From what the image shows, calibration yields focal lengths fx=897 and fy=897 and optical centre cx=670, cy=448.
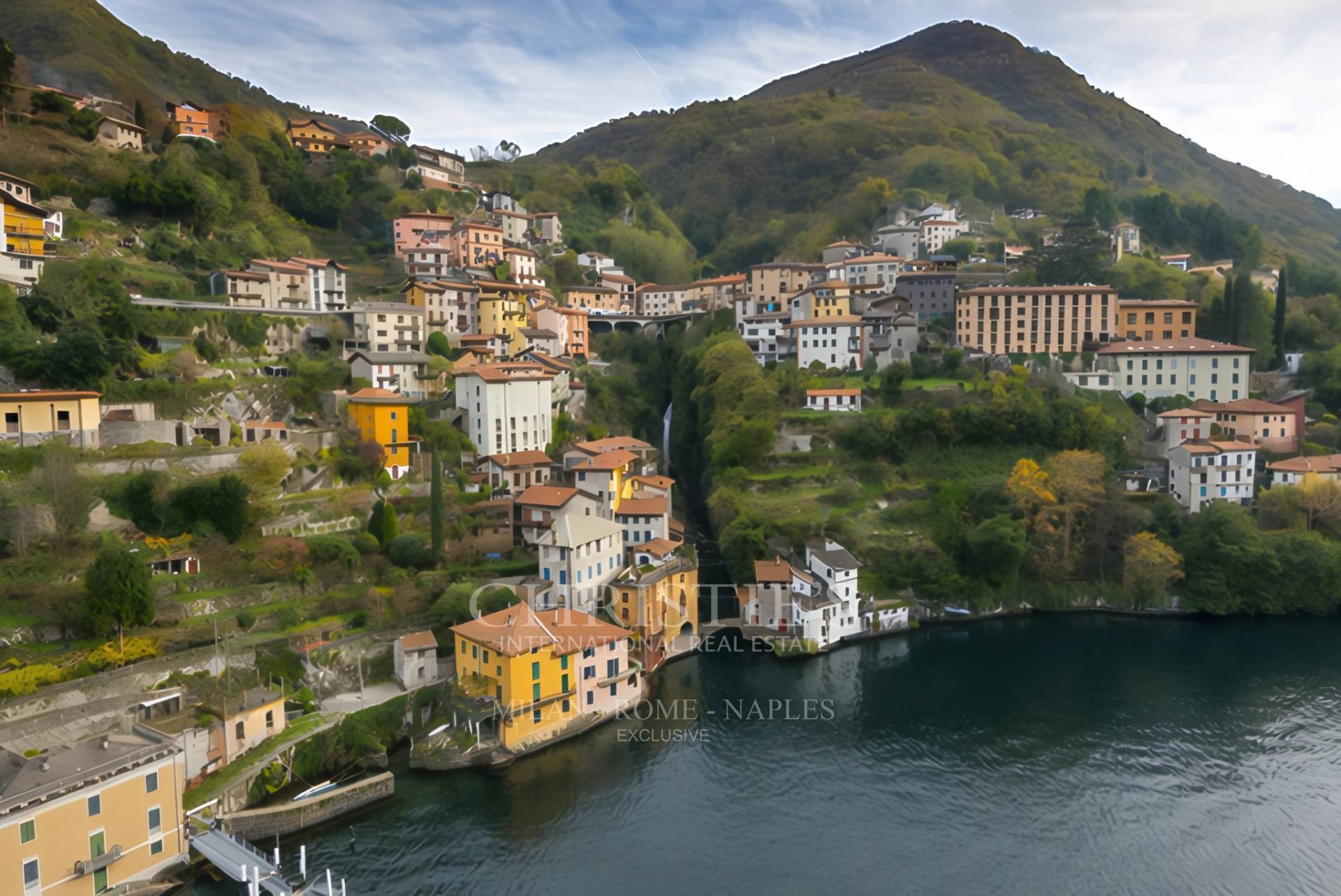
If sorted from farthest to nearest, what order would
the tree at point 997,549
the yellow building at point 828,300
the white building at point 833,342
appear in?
the yellow building at point 828,300
the white building at point 833,342
the tree at point 997,549

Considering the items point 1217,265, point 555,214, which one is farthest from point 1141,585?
point 555,214

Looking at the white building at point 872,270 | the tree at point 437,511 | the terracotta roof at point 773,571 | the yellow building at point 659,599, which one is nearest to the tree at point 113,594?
the tree at point 437,511

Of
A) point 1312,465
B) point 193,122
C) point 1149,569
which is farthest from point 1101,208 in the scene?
point 193,122

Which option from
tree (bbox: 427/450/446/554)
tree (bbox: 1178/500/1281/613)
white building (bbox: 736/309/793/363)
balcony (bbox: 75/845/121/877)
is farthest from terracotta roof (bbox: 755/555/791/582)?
white building (bbox: 736/309/793/363)

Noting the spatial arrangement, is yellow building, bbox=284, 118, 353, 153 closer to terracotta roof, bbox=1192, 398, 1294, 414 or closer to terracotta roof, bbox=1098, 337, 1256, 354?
terracotta roof, bbox=1098, 337, 1256, 354

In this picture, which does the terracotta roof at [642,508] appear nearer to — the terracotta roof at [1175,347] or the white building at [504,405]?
the white building at [504,405]

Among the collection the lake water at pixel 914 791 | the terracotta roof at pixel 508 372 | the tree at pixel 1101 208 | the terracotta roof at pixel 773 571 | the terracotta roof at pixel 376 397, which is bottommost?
the lake water at pixel 914 791

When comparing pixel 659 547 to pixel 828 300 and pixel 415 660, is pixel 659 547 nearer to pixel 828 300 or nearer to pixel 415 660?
pixel 415 660
